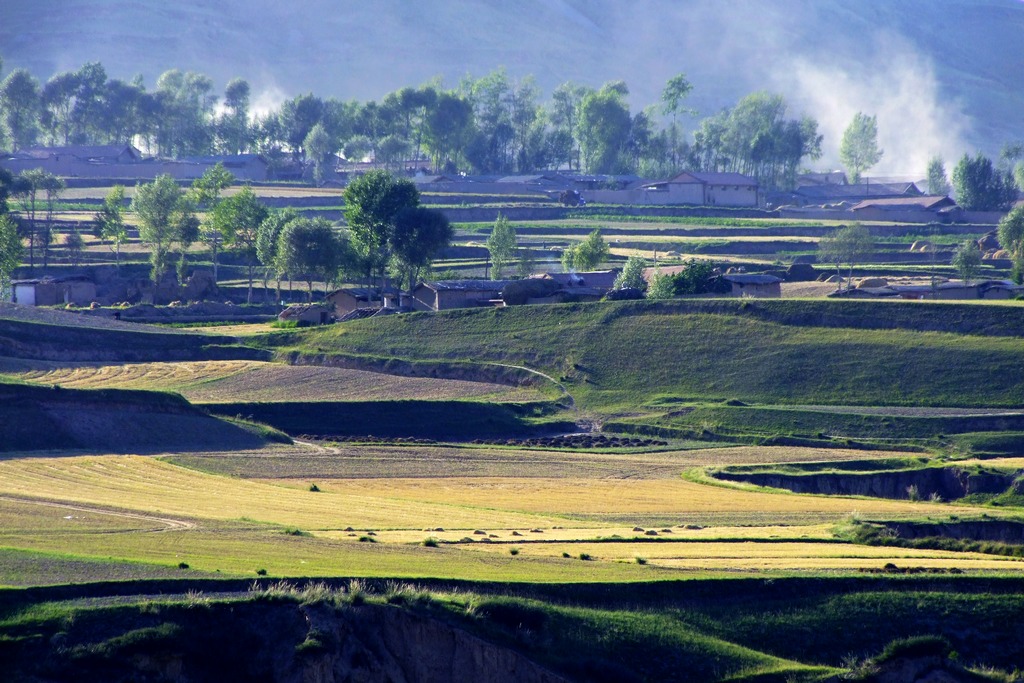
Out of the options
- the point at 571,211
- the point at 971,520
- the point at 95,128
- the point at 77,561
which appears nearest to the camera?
the point at 77,561

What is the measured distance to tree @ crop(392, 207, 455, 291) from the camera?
4006 inches

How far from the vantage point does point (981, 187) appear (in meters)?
160

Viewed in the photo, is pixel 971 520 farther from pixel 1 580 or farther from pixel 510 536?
pixel 1 580

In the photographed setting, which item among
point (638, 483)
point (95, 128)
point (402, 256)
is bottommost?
point (638, 483)

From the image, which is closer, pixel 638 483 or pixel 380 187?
pixel 638 483

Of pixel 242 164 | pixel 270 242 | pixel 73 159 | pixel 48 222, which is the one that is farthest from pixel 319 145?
pixel 270 242

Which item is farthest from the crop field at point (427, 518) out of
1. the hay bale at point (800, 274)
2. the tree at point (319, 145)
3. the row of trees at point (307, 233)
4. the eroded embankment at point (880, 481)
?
the tree at point (319, 145)

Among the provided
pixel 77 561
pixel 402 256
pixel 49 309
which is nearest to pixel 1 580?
pixel 77 561

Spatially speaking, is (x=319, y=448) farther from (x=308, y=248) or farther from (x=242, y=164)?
(x=242, y=164)

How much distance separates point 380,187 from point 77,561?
7536 centimetres

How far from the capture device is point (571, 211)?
146 metres

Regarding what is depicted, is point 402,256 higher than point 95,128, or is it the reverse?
point 95,128

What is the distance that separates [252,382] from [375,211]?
101 feet

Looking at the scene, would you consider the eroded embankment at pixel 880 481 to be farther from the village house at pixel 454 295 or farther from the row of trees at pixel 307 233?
the row of trees at pixel 307 233
